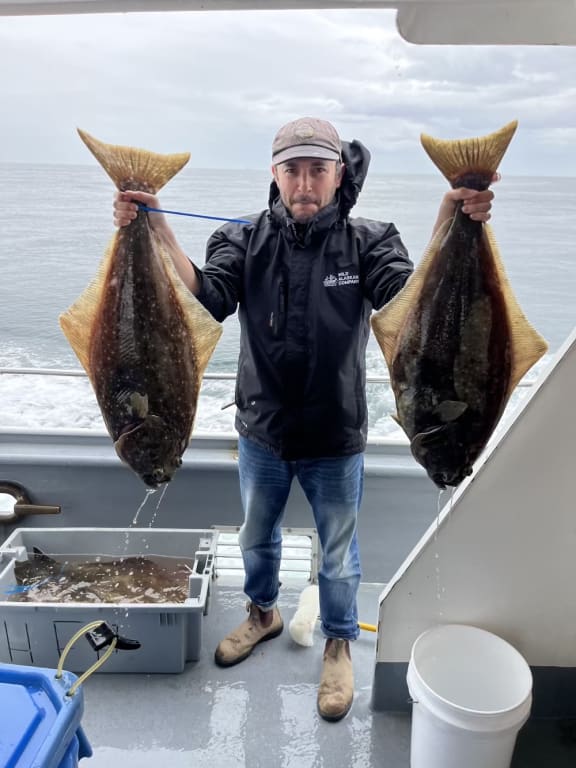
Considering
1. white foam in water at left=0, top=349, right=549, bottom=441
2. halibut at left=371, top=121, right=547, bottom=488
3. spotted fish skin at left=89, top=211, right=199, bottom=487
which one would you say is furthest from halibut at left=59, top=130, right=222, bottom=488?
white foam in water at left=0, top=349, right=549, bottom=441

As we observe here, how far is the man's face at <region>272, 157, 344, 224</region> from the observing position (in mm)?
2350

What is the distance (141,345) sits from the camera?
156cm

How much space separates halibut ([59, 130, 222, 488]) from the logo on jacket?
929mm

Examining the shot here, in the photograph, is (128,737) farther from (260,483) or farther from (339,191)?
(339,191)

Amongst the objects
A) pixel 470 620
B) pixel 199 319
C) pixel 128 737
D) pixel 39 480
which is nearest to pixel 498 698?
pixel 470 620

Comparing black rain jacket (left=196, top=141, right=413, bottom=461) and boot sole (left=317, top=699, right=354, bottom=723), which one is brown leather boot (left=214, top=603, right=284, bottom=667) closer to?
boot sole (left=317, top=699, right=354, bottom=723)

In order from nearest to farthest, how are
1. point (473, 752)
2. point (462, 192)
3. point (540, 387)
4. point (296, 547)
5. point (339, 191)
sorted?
point (462, 192)
point (473, 752)
point (540, 387)
point (339, 191)
point (296, 547)

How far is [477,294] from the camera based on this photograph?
1.53m

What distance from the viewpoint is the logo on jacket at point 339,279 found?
2451 millimetres

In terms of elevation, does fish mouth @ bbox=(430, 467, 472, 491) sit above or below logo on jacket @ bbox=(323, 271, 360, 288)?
below

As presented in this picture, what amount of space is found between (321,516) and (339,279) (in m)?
1.07

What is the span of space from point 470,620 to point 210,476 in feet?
5.88

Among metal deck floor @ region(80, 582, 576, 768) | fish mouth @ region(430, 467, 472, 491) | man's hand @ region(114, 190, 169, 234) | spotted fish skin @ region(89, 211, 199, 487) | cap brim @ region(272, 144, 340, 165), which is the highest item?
cap brim @ region(272, 144, 340, 165)

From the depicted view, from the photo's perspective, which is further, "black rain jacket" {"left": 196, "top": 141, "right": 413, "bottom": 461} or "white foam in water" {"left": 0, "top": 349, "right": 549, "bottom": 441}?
"white foam in water" {"left": 0, "top": 349, "right": 549, "bottom": 441}
